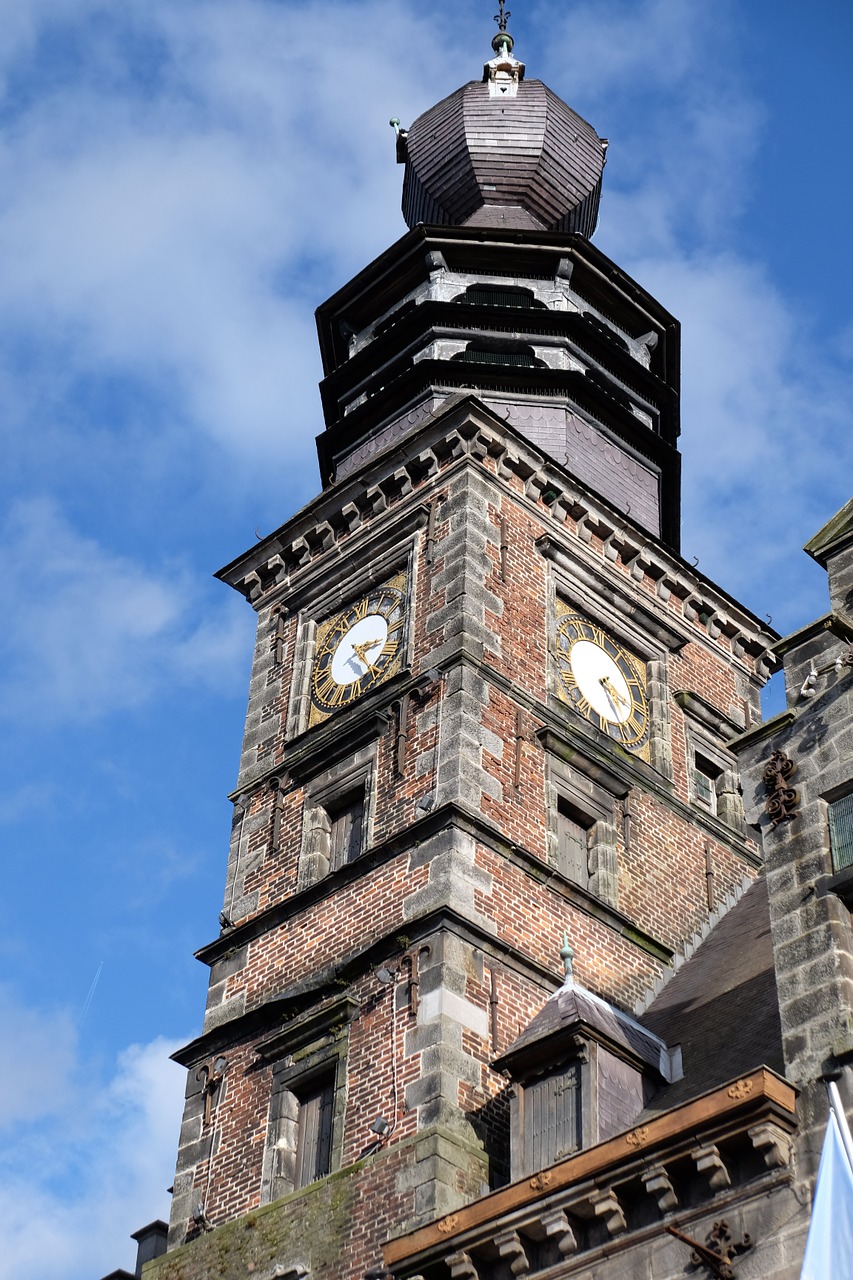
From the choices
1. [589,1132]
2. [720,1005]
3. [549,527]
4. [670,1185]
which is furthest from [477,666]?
[670,1185]

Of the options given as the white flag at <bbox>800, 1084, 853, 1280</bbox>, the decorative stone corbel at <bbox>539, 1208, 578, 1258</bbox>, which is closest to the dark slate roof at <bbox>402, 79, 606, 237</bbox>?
the decorative stone corbel at <bbox>539, 1208, 578, 1258</bbox>

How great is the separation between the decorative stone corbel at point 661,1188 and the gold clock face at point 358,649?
11105 mm

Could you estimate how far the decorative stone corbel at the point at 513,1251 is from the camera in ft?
53.9

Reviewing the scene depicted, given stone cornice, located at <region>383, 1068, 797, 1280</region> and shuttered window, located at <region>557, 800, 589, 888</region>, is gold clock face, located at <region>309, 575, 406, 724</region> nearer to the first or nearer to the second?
shuttered window, located at <region>557, 800, 589, 888</region>

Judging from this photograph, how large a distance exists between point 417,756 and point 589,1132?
278 inches

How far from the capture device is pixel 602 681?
2711 centimetres

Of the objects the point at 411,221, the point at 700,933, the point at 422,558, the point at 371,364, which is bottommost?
the point at 700,933

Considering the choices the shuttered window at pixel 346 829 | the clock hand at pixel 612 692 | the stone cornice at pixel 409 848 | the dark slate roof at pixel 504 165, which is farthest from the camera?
the dark slate roof at pixel 504 165

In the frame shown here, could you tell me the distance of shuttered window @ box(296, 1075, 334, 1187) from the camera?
2142 centimetres

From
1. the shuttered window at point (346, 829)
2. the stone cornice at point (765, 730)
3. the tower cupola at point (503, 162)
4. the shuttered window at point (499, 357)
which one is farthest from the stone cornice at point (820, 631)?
the tower cupola at point (503, 162)

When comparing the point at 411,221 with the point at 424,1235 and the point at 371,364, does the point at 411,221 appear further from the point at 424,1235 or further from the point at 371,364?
the point at 424,1235

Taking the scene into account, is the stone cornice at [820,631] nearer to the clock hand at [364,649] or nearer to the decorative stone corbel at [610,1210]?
the decorative stone corbel at [610,1210]

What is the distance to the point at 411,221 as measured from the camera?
37.1 metres

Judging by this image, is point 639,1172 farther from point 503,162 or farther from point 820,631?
point 503,162
